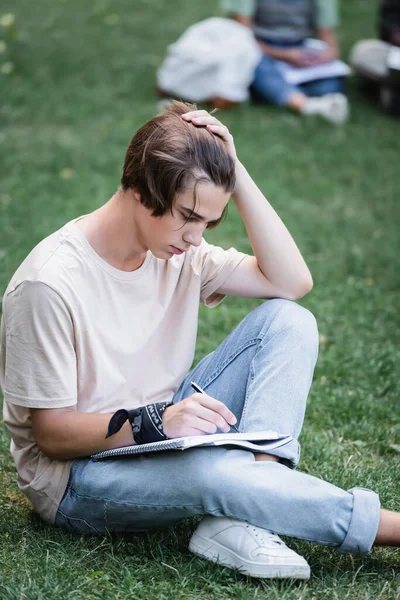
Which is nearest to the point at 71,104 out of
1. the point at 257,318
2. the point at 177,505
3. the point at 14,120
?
the point at 14,120

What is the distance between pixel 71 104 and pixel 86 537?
5.36 metres

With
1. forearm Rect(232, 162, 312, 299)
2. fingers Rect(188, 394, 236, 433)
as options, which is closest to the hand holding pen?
fingers Rect(188, 394, 236, 433)

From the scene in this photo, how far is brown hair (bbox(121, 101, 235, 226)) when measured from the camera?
92.7 inches

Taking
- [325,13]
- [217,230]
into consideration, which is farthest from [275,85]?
[217,230]

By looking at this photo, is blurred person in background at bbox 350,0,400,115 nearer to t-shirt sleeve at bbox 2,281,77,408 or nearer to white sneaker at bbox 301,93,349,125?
white sneaker at bbox 301,93,349,125

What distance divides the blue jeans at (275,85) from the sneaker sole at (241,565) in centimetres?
562

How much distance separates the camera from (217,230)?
5.46m

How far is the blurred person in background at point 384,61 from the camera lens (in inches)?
308

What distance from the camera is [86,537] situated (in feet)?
8.43

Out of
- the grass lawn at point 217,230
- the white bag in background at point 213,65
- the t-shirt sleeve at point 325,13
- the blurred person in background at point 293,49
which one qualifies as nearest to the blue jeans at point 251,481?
the grass lawn at point 217,230

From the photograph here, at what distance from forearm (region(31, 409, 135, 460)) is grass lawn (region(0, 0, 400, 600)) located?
0.31 m

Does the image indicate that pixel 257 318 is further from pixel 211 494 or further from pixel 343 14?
pixel 343 14

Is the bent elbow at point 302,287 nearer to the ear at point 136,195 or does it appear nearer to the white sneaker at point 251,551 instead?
the ear at point 136,195

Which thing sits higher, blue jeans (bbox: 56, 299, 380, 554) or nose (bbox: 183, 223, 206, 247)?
nose (bbox: 183, 223, 206, 247)
